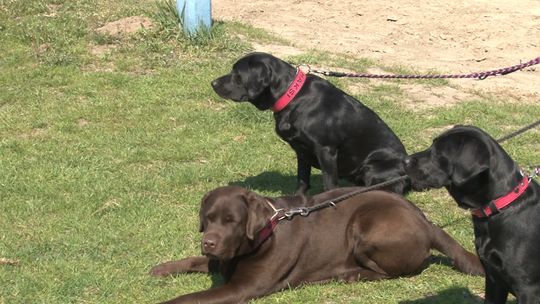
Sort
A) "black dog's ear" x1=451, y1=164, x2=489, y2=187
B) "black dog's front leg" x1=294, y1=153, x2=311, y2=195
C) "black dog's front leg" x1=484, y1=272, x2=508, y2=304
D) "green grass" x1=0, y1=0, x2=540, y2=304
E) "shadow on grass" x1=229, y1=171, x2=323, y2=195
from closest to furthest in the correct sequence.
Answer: "black dog's ear" x1=451, y1=164, x2=489, y2=187 < "black dog's front leg" x1=484, y1=272, x2=508, y2=304 < "green grass" x1=0, y1=0, x2=540, y2=304 < "black dog's front leg" x1=294, y1=153, x2=311, y2=195 < "shadow on grass" x1=229, y1=171, x2=323, y2=195

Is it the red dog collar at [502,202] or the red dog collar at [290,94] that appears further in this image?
the red dog collar at [290,94]

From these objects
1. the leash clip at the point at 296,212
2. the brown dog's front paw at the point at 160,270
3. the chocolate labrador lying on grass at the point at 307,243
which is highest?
the leash clip at the point at 296,212

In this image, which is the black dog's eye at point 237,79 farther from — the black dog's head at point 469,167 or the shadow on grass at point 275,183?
the black dog's head at point 469,167

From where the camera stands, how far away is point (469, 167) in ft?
14.2

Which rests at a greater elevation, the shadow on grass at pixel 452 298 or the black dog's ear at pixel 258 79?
the black dog's ear at pixel 258 79

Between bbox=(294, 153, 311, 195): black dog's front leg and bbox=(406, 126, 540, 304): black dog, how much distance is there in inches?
124

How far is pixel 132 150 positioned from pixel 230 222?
3.55 m

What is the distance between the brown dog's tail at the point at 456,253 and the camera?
589 cm

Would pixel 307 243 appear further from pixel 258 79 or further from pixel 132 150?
pixel 132 150

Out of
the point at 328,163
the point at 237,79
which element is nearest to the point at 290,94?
the point at 237,79

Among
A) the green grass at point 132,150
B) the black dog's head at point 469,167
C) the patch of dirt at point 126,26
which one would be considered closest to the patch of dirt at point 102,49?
the green grass at point 132,150

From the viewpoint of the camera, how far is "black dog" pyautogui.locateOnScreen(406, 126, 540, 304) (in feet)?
14.2

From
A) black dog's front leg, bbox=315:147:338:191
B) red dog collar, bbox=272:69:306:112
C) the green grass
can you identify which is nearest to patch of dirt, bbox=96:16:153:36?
the green grass

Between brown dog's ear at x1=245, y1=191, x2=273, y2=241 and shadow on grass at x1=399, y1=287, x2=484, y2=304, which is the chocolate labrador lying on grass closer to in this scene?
brown dog's ear at x1=245, y1=191, x2=273, y2=241
